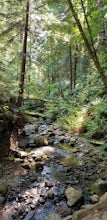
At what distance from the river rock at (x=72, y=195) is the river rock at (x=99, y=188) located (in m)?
0.37

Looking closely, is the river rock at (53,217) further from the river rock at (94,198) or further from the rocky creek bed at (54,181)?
the river rock at (94,198)

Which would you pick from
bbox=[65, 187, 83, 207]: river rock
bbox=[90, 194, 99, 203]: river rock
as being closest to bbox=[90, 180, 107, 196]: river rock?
bbox=[90, 194, 99, 203]: river rock

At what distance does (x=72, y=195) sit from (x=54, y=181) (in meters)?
1.03

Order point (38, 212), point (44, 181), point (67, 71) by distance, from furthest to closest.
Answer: point (67, 71) < point (44, 181) < point (38, 212)

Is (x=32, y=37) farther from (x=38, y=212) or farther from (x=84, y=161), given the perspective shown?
(x=38, y=212)

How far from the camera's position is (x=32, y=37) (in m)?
10.2

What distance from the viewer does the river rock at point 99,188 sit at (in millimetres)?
6048

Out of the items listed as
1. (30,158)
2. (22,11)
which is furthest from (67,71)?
(30,158)

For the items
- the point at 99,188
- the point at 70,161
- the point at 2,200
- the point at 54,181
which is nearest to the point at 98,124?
the point at 70,161

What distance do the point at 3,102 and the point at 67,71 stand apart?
15079 mm

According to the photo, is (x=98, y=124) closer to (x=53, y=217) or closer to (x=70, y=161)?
(x=70, y=161)

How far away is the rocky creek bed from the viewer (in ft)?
17.7

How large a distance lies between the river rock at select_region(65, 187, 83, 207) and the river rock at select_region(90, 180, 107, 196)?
1.21ft

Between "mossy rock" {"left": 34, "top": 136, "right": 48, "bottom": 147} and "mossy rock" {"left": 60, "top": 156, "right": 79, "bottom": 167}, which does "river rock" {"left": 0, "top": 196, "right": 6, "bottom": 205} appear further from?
"mossy rock" {"left": 34, "top": 136, "right": 48, "bottom": 147}
